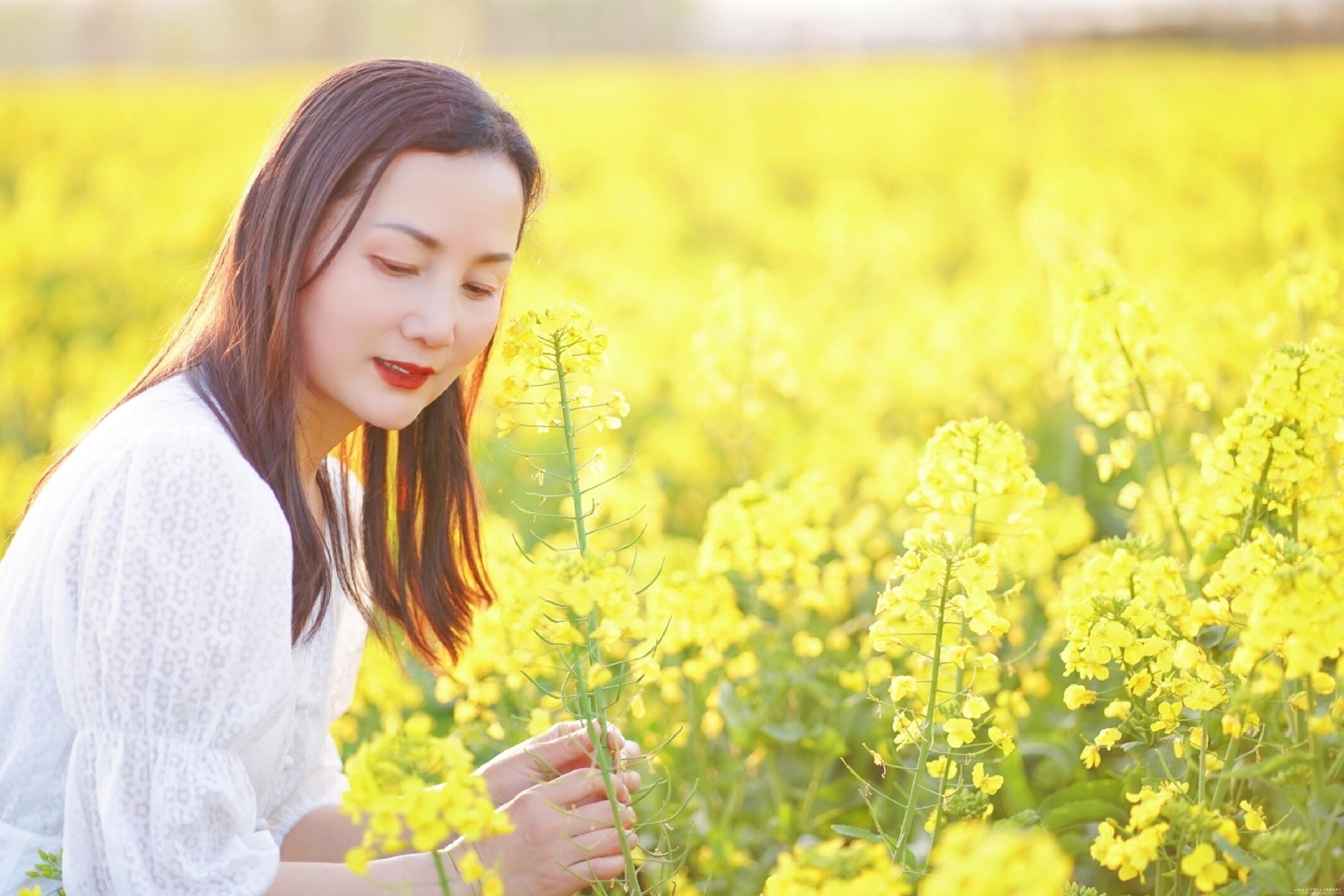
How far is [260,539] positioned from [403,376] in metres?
0.30

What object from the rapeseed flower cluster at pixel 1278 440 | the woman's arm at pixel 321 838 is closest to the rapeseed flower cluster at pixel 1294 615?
the rapeseed flower cluster at pixel 1278 440

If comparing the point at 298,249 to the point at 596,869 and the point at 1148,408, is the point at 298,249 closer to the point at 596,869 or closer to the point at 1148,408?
the point at 596,869

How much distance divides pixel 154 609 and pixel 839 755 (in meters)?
1.45

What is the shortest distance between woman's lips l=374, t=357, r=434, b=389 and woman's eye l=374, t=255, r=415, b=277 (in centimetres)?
12

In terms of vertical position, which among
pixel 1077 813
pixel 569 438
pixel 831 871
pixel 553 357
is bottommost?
pixel 1077 813

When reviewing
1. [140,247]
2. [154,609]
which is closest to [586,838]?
[154,609]

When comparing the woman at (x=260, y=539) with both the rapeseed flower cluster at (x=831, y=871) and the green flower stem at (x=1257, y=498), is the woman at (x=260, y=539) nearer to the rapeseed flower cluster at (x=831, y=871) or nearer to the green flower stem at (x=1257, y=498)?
the rapeseed flower cluster at (x=831, y=871)

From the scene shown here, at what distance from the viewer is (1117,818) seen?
187 centimetres

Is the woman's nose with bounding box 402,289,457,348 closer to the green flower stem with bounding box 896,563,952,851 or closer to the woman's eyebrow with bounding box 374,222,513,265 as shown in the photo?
the woman's eyebrow with bounding box 374,222,513,265

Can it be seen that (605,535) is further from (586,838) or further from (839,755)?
(586,838)

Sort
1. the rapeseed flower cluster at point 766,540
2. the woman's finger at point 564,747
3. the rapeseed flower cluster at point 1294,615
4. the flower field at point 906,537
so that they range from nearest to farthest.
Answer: the rapeseed flower cluster at point 1294,615 < the flower field at point 906,537 < the woman's finger at point 564,747 < the rapeseed flower cluster at point 766,540

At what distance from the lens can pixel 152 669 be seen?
4.34 feet

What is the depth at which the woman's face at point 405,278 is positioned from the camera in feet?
4.87

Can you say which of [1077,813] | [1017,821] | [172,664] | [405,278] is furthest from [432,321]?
[1077,813]
